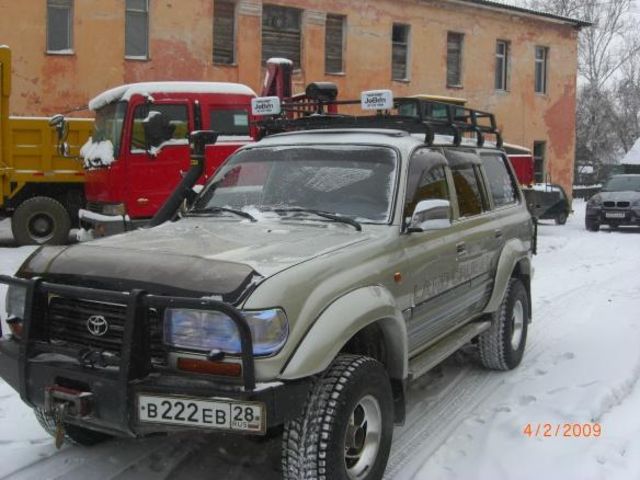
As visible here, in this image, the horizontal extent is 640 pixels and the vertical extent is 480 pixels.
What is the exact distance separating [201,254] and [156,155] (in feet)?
23.4

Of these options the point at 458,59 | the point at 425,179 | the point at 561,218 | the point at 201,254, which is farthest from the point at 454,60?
the point at 201,254

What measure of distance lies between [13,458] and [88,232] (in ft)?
23.9

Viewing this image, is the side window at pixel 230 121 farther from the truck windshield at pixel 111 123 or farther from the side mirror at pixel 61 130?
the side mirror at pixel 61 130

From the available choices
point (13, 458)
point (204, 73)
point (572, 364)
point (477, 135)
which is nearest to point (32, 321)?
point (13, 458)

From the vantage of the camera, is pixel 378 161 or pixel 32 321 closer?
pixel 32 321

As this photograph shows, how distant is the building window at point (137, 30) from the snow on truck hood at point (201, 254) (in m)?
14.1

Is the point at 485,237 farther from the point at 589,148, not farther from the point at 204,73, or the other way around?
the point at 589,148

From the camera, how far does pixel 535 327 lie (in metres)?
7.15

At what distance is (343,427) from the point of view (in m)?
3.14

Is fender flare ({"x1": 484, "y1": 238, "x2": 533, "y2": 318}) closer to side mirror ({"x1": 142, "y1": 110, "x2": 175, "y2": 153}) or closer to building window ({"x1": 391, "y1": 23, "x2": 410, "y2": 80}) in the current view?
side mirror ({"x1": 142, "y1": 110, "x2": 175, "y2": 153})

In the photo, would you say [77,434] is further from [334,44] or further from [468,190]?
[334,44]

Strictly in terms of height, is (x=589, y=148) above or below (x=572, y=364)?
above

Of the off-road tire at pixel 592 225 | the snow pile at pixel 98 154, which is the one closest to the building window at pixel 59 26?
the snow pile at pixel 98 154

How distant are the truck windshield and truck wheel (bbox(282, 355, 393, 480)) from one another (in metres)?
7.68
